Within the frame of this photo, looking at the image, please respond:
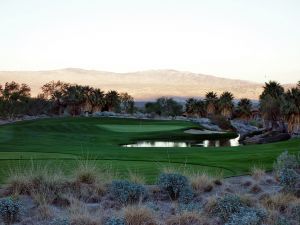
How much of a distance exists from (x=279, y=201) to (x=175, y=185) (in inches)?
112

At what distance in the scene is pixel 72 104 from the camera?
11681cm

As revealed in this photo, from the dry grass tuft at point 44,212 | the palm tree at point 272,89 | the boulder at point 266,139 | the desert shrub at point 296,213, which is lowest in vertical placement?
the boulder at point 266,139

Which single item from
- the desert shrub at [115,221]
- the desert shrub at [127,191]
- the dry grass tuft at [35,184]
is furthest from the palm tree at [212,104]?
the desert shrub at [115,221]

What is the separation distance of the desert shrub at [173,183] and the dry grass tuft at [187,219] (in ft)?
8.34

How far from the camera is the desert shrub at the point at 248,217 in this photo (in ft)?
28.5

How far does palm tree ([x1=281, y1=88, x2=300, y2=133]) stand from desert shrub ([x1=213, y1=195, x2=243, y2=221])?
60707 mm

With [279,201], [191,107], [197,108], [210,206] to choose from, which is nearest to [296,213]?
[279,201]

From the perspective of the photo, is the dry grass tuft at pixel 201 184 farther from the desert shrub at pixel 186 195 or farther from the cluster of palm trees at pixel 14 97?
the cluster of palm trees at pixel 14 97

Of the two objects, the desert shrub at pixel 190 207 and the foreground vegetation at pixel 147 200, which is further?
the desert shrub at pixel 190 207

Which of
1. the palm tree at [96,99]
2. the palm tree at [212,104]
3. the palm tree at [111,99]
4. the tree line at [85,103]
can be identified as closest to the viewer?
the tree line at [85,103]

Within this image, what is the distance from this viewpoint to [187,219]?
382 inches

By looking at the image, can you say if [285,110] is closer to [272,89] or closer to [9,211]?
[272,89]

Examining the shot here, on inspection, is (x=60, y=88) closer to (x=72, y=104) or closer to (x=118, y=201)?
(x=72, y=104)

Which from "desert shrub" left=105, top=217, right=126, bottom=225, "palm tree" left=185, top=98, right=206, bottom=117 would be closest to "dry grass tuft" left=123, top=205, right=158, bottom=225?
"desert shrub" left=105, top=217, right=126, bottom=225
